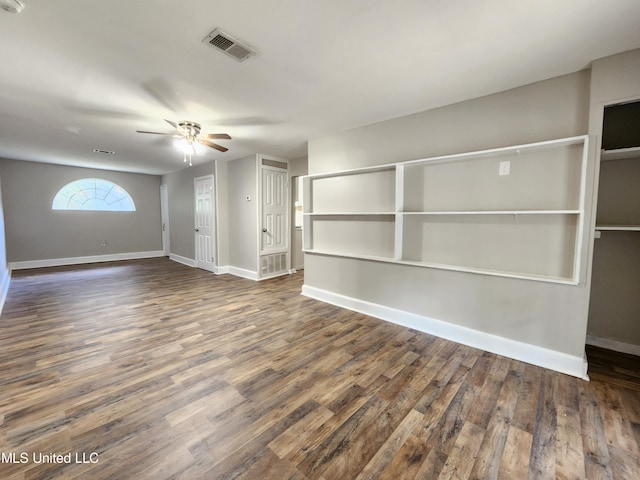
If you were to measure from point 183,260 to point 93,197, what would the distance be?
2.84 m

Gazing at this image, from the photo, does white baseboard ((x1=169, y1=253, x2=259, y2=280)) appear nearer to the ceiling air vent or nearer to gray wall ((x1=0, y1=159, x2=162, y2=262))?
gray wall ((x1=0, y1=159, x2=162, y2=262))

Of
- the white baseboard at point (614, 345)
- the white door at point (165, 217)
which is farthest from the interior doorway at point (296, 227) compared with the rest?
the white baseboard at point (614, 345)

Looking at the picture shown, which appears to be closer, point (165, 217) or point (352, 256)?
point (352, 256)

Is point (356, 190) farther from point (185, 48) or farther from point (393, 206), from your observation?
point (185, 48)

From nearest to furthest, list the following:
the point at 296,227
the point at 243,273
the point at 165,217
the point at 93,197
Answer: the point at 243,273 → the point at 296,227 → the point at 93,197 → the point at 165,217

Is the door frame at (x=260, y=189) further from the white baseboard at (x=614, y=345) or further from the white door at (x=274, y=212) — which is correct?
the white baseboard at (x=614, y=345)

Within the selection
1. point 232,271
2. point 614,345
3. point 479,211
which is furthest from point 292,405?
point 232,271

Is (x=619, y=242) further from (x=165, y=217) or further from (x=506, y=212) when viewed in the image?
(x=165, y=217)

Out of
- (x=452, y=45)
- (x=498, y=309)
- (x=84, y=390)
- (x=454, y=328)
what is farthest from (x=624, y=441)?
(x=84, y=390)

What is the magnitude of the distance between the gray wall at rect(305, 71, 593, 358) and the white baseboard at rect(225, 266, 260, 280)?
237cm

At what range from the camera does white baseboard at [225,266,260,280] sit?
18.0 feet

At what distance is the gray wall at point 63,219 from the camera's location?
20.0 ft

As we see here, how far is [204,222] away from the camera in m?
6.38

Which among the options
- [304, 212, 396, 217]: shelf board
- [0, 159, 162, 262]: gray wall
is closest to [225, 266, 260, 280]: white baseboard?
[304, 212, 396, 217]: shelf board
